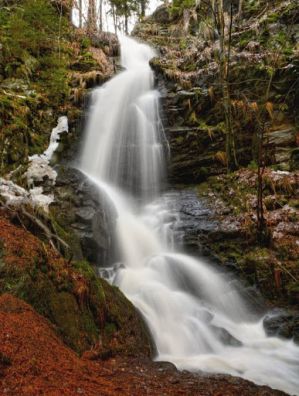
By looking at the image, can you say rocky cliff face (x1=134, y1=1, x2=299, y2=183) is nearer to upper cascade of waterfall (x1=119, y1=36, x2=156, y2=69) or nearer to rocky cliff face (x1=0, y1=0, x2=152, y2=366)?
rocky cliff face (x1=0, y1=0, x2=152, y2=366)

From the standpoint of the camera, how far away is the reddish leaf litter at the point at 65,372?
2.48 meters

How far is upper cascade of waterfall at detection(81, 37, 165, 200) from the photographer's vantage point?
1098 centimetres

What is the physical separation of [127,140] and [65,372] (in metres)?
9.79

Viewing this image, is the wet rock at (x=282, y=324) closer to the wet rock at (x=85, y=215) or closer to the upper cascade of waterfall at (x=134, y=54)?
the wet rock at (x=85, y=215)

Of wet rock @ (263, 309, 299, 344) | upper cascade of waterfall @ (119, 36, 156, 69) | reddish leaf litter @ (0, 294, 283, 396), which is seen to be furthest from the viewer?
upper cascade of waterfall @ (119, 36, 156, 69)

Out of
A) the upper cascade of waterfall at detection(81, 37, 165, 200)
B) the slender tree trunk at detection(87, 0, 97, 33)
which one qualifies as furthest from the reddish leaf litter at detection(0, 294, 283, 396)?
the slender tree trunk at detection(87, 0, 97, 33)

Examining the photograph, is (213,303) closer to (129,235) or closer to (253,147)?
(129,235)

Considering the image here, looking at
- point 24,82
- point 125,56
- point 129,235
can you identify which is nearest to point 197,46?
point 125,56

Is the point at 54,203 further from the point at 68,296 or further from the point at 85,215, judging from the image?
the point at 68,296

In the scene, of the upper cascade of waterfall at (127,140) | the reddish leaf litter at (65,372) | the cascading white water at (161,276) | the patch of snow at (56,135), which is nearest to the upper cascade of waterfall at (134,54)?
the upper cascade of waterfall at (127,140)

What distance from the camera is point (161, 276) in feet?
23.2

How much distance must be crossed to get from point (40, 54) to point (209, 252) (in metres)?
10.7

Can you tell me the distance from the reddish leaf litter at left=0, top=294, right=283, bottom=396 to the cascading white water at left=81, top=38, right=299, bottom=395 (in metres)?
0.97

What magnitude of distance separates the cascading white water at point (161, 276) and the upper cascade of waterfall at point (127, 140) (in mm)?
33
